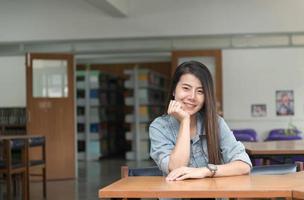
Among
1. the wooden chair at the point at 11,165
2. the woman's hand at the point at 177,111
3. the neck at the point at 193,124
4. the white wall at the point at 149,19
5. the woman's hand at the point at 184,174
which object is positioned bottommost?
the wooden chair at the point at 11,165

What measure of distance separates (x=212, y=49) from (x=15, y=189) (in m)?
3.95

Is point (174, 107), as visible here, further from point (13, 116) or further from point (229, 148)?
point (13, 116)

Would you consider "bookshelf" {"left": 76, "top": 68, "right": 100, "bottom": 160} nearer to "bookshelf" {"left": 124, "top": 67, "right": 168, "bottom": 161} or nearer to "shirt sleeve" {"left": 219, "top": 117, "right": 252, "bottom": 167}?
"bookshelf" {"left": 124, "top": 67, "right": 168, "bottom": 161}

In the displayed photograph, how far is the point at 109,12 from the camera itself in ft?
28.6

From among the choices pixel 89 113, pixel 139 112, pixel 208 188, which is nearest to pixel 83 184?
pixel 139 112

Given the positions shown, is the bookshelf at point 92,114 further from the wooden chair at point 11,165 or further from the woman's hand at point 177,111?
the woman's hand at point 177,111

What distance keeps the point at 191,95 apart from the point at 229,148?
0.28 metres

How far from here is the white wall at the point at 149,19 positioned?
8695 mm

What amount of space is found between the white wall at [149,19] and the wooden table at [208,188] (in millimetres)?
6993

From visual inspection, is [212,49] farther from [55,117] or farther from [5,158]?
[5,158]

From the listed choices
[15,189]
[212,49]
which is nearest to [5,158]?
[15,189]

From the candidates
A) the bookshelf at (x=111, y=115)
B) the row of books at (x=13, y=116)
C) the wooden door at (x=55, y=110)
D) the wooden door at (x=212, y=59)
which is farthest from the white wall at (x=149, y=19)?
the bookshelf at (x=111, y=115)

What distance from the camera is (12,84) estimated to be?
10.0 meters

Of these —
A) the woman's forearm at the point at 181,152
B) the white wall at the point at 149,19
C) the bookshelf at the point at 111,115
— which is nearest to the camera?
the woman's forearm at the point at 181,152
